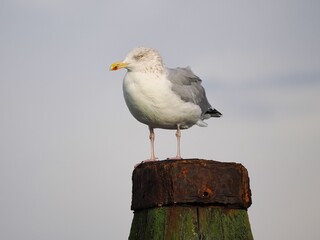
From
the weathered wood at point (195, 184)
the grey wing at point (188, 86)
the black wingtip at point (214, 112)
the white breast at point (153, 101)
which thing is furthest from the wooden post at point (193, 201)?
the black wingtip at point (214, 112)

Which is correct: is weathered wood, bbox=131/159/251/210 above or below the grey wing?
below

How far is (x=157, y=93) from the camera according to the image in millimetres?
7875

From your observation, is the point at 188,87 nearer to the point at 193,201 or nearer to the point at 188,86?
the point at 188,86

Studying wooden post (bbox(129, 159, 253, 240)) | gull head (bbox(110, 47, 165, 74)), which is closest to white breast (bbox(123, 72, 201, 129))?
gull head (bbox(110, 47, 165, 74))

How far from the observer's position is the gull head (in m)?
8.25

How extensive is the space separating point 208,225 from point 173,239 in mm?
257

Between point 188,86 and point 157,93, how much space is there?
105 centimetres

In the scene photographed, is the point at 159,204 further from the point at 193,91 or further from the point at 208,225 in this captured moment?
the point at 193,91

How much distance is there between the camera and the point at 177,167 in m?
4.49

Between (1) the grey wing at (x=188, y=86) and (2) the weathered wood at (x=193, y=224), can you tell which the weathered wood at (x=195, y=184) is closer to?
(2) the weathered wood at (x=193, y=224)

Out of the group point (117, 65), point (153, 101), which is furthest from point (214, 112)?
point (153, 101)

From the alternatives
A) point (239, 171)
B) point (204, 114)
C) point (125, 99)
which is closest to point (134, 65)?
point (125, 99)

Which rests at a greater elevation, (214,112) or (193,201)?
(214,112)

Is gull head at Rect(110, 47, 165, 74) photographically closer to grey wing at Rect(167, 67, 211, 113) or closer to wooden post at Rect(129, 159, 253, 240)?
grey wing at Rect(167, 67, 211, 113)
